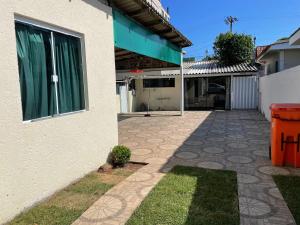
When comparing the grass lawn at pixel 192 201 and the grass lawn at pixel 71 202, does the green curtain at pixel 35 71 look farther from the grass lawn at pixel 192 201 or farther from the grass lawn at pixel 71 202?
the grass lawn at pixel 192 201

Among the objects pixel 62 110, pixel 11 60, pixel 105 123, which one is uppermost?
pixel 11 60

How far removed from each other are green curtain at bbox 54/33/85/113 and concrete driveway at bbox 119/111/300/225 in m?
2.29

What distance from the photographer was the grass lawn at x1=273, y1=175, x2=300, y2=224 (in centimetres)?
361

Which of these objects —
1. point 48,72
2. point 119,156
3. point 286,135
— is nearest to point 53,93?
point 48,72

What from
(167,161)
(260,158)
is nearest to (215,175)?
(167,161)

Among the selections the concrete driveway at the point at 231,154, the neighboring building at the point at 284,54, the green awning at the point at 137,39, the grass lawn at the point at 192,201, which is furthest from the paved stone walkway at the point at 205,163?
the neighboring building at the point at 284,54

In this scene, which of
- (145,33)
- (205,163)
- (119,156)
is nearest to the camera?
(119,156)

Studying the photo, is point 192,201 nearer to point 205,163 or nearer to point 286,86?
point 205,163

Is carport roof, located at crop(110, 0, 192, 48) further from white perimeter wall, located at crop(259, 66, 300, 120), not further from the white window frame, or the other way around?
white perimeter wall, located at crop(259, 66, 300, 120)

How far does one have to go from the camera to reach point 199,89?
67.8ft

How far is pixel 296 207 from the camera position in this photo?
3.66 metres

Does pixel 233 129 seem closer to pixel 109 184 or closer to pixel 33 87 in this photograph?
pixel 109 184

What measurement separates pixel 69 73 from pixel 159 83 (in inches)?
605

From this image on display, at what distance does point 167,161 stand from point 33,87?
11.6ft
